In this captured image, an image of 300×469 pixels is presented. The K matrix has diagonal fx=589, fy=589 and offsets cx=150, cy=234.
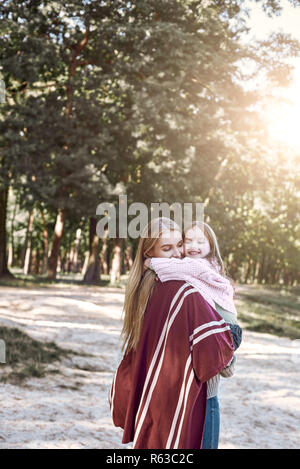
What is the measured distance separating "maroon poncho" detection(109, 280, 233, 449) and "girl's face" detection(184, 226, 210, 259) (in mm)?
402

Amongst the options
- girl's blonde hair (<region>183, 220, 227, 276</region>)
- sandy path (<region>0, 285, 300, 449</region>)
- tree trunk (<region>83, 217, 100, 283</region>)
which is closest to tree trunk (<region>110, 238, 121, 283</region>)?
tree trunk (<region>83, 217, 100, 283</region>)

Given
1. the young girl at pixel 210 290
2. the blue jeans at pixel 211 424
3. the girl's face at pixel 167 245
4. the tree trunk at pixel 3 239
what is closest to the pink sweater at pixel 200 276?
the young girl at pixel 210 290

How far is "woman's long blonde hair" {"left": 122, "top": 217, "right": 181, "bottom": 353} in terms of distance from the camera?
3340 mm

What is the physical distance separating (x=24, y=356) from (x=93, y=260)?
67.2 feet

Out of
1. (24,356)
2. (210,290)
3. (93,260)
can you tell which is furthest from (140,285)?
(93,260)

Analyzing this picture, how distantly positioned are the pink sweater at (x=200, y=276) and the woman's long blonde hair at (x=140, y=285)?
117mm

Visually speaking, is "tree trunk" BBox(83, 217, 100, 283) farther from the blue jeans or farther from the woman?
the blue jeans

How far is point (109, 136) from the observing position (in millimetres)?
26875

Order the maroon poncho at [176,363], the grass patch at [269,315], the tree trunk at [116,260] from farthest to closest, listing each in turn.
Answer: the tree trunk at [116,260] → the grass patch at [269,315] → the maroon poncho at [176,363]

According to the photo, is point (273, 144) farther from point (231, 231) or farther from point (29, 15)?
point (29, 15)

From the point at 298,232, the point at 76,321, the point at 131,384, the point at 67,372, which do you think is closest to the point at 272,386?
the point at 67,372

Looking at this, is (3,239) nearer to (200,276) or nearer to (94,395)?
(94,395)

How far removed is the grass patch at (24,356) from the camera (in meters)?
9.05

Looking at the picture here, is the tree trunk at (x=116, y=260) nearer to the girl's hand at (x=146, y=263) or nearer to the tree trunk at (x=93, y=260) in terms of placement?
the tree trunk at (x=93, y=260)
